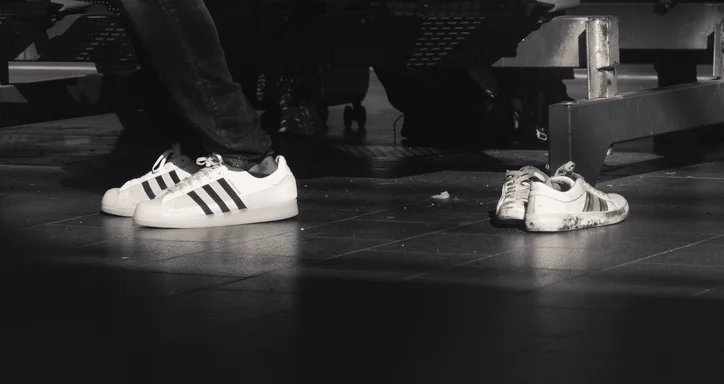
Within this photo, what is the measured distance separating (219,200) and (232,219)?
0.05 m

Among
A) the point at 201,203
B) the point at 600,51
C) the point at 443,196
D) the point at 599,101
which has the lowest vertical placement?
the point at 443,196

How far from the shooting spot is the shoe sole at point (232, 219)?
9.50ft

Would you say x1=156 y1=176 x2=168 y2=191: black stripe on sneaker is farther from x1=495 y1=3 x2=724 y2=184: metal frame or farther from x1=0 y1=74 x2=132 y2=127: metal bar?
x1=0 y1=74 x2=132 y2=127: metal bar

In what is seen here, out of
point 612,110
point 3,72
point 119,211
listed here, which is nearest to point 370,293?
point 119,211

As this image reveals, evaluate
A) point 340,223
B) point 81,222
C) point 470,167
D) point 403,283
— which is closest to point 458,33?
point 470,167

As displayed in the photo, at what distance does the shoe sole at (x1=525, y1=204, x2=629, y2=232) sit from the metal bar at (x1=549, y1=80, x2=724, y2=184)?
0.26m

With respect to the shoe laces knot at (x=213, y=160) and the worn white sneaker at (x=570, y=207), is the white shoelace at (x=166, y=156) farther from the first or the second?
the worn white sneaker at (x=570, y=207)

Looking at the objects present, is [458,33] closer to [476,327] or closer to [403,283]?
[403,283]

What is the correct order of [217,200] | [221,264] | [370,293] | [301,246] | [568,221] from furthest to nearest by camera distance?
[217,200] → [568,221] → [301,246] → [221,264] → [370,293]

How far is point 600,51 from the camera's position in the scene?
10.8ft

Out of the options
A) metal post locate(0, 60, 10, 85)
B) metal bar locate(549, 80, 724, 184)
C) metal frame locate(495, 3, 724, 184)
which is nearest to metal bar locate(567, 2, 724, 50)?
metal frame locate(495, 3, 724, 184)

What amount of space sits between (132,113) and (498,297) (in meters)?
3.61

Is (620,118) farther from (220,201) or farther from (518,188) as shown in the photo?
(220,201)

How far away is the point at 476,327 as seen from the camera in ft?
6.36
